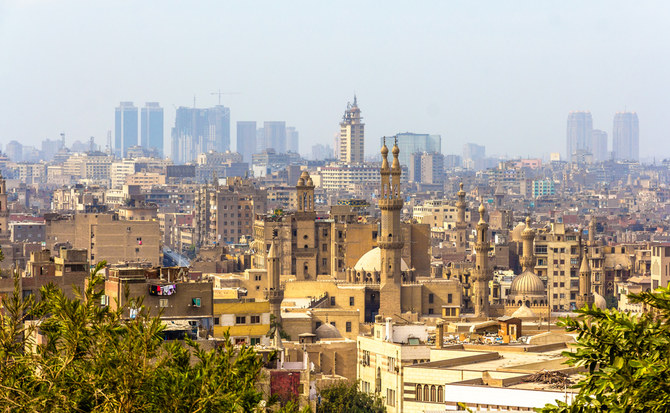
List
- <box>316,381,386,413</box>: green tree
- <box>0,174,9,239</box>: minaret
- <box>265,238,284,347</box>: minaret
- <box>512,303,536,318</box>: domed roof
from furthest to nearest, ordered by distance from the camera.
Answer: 1. <box>0,174,9,239</box>: minaret
2. <box>512,303,536,318</box>: domed roof
3. <box>265,238,284,347</box>: minaret
4. <box>316,381,386,413</box>: green tree

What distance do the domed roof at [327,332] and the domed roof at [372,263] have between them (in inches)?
382

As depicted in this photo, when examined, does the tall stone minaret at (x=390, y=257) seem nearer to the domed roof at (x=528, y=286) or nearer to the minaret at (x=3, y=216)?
the domed roof at (x=528, y=286)

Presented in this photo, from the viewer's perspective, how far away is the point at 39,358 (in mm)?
18953

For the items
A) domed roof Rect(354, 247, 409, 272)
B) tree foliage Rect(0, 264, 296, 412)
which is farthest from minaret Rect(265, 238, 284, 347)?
tree foliage Rect(0, 264, 296, 412)

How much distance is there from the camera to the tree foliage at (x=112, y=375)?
717 inches

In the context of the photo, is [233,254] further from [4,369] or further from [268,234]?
[4,369]

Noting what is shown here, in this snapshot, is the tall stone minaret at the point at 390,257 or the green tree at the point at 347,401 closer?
the green tree at the point at 347,401

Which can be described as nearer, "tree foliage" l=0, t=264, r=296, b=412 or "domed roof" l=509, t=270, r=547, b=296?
"tree foliage" l=0, t=264, r=296, b=412

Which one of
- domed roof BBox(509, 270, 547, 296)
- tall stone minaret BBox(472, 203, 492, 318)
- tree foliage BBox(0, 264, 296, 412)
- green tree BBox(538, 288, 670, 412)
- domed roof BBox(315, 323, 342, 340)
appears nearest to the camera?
green tree BBox(538, 288, 670, 412)

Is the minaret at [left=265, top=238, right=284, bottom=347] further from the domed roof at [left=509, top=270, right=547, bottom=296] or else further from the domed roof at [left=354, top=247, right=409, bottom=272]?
the domed roof at [left=509, top=270, right=547, bottom=296]

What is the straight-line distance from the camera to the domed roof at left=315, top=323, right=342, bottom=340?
60312 mm

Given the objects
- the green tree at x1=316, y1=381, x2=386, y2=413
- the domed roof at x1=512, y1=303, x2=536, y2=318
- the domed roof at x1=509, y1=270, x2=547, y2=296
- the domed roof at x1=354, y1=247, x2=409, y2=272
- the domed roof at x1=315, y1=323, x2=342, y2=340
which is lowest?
the green tree at x1=316, y1=381, x2=386, y2=413

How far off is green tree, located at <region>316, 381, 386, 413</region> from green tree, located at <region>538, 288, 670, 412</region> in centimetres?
2686

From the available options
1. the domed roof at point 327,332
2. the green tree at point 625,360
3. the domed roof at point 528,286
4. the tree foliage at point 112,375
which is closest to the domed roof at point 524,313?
the domed roof at point 327,332
